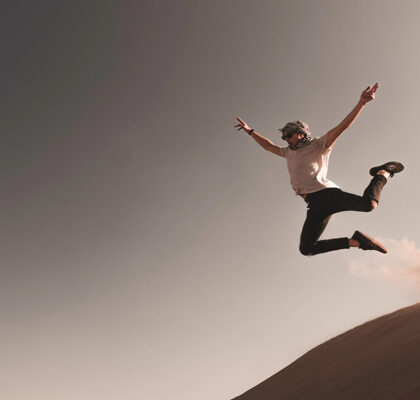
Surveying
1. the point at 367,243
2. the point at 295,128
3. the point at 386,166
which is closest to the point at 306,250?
the point at 367,243

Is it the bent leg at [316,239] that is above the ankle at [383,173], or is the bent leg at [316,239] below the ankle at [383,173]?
below

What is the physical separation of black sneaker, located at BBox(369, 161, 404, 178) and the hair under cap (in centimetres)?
94

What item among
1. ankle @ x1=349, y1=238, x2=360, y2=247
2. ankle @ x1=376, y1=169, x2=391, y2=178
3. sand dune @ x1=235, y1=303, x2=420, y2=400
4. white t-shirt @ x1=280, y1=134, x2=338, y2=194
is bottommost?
sand dune @ x1=235, y1=303, x2=420, y2=400

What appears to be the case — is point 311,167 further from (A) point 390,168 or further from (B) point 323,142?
(A) point 390,168

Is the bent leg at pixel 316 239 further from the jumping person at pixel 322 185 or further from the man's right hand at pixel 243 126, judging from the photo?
the man's right hand at pixel 243 126

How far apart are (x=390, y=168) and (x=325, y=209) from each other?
0.99 meters

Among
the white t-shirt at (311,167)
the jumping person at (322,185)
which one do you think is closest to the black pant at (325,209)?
the jumping person at (322,185)

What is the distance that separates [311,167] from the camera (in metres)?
4.20

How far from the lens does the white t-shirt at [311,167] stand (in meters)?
4.19

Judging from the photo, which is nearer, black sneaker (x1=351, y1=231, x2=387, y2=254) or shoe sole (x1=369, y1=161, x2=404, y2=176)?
black sneaker (x1=351, y1=231, x2=387, y2=254)

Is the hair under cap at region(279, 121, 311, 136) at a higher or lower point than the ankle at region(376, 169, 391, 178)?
higher

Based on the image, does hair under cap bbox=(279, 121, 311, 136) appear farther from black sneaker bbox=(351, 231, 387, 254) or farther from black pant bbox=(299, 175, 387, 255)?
black sneaker bbox=(351, 231, 387, 254)

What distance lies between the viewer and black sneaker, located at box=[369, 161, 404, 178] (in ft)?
13.7

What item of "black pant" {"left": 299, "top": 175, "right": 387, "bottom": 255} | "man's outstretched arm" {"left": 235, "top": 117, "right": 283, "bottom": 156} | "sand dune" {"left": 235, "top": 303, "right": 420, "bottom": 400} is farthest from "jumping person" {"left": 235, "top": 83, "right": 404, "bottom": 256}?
"sand dune" {"left": 235, "top": 303, "right": 420, "bottom": 400}
